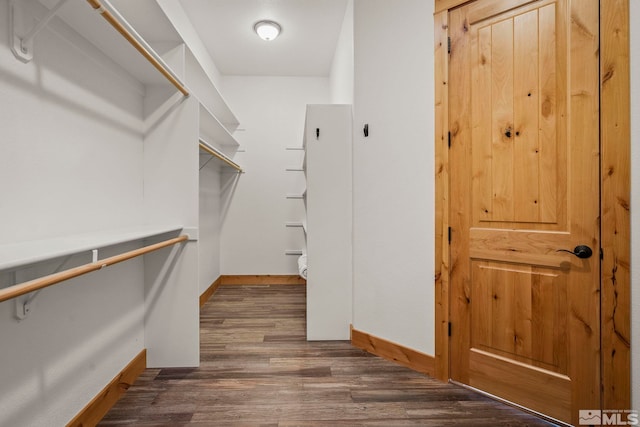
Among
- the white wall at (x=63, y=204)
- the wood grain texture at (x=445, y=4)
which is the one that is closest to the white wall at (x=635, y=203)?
the wood grain texture at (x=445, y=4)

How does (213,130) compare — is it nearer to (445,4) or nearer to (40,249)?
(445,4)

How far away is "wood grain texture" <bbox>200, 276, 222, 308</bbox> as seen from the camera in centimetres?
309

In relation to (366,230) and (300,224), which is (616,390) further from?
(300,224)

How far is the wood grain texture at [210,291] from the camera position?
309 centimetres

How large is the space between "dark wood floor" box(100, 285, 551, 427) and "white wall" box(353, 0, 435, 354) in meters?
0.29

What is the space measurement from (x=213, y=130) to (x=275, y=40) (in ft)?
3.62

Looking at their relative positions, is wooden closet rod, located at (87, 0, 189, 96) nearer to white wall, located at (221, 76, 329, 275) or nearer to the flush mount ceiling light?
the flush mount ceiling light

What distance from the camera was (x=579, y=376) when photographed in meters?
1.41

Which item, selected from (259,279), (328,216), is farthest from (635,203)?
(259,279)

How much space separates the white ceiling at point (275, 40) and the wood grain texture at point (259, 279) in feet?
8.26

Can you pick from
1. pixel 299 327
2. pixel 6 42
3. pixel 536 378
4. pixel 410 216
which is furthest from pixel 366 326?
pixel 6 42

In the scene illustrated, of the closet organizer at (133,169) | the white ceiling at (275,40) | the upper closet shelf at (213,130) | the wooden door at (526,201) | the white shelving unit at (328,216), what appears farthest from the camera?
the white ceiling at (275,40)

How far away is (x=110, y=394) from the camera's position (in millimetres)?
1507

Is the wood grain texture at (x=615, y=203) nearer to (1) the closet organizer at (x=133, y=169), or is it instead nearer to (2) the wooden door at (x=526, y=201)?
(2) the wooden door at (x=526, y=201)
